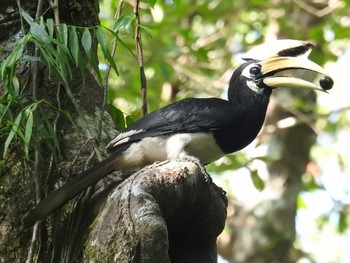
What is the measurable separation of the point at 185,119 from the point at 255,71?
0.33 metres

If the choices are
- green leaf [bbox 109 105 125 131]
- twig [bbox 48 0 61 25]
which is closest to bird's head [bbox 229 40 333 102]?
green leaf [bbox 109 105 125 131]

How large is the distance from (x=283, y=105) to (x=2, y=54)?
321cm

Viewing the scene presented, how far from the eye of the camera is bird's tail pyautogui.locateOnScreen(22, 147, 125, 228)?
224cm

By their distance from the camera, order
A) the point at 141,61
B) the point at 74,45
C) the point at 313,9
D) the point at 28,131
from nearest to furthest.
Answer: the point at 28,131
the point at 74,45
the point at 141,61
the point at 313,9

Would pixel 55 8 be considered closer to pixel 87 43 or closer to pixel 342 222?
pixel 87 43

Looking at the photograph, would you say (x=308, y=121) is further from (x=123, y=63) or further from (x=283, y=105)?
(x=123, y=63)

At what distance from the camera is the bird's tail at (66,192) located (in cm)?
224

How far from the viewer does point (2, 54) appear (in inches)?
102

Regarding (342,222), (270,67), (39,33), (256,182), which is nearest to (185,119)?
(270,67)

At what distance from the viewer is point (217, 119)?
2738 mm

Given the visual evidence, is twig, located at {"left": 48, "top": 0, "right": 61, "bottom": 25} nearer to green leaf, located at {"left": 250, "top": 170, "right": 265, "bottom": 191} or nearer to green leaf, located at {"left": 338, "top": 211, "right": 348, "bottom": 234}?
green leaf, located at {"left": 250, "top": 170, "right": 265, "bottom": 191}

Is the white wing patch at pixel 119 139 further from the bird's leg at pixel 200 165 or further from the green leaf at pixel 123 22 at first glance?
the green leaf at pixel 123 22

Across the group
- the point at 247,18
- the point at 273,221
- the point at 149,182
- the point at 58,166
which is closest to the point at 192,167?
the point at 149,182

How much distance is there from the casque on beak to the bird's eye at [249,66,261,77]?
1 centimetres
